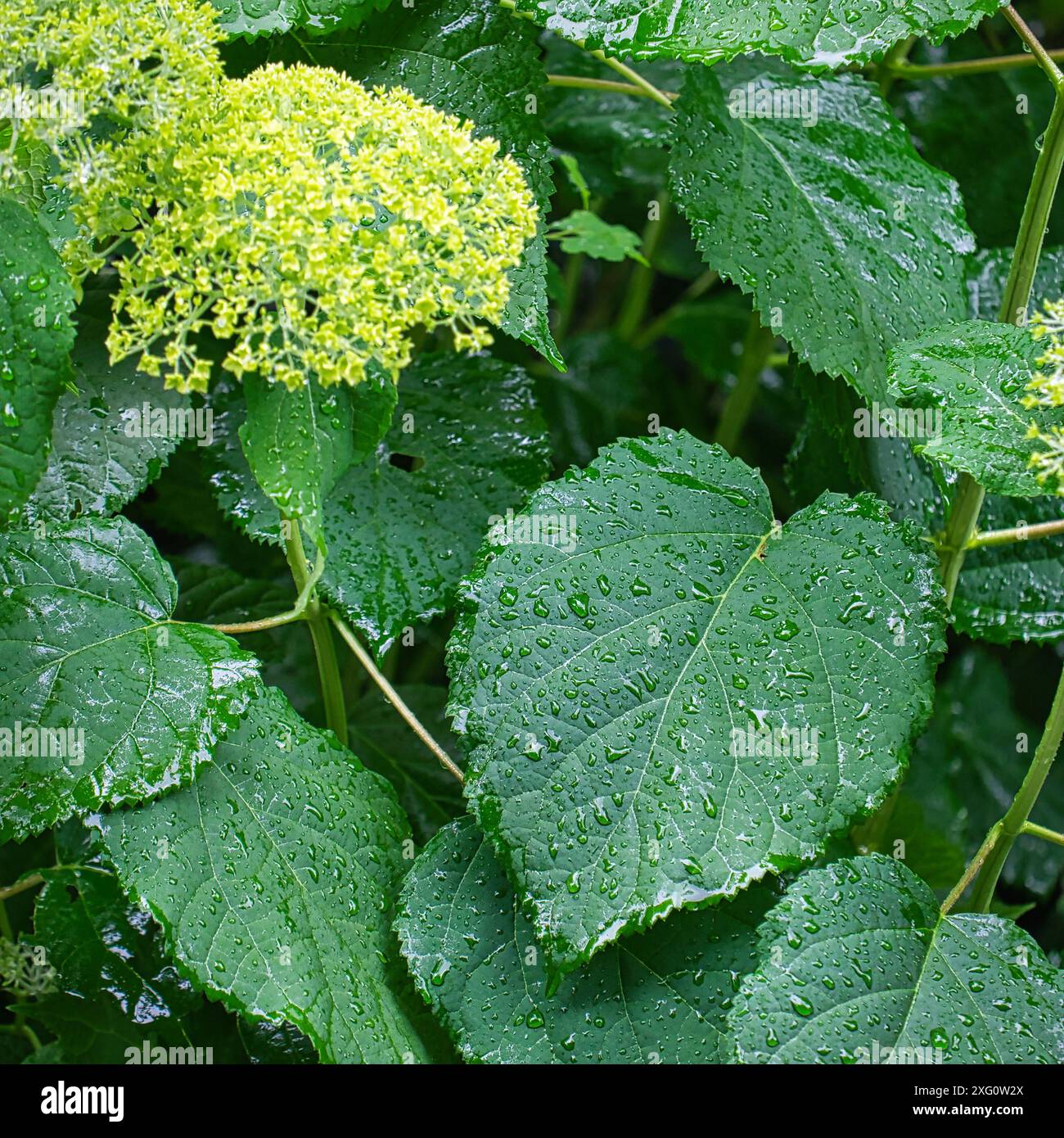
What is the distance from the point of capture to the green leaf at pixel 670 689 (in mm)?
757

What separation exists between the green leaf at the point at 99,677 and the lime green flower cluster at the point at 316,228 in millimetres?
248

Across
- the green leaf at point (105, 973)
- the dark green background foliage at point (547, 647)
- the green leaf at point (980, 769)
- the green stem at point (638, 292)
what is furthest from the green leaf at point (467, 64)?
the green leaf at point (980, 769)

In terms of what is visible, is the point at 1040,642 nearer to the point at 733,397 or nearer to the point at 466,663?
the point at 733,397

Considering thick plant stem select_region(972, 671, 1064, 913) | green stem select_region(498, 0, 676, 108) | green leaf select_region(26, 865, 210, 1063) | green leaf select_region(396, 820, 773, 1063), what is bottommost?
green leaf select_region(26, 865, 210, 1063)

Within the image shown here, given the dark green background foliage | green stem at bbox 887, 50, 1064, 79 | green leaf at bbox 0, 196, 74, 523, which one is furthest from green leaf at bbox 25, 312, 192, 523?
green stem at bbox 887, 50, 1064, 79

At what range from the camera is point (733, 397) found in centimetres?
151

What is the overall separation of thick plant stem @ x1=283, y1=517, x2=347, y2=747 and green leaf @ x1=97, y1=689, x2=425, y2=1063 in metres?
0.09

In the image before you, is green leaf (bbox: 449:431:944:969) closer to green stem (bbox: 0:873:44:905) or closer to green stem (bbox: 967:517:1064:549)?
green stem (bbox: 967:517:1064:549)

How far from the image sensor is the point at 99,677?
2.78 feet

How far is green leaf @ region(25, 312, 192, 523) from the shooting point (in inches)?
39.0

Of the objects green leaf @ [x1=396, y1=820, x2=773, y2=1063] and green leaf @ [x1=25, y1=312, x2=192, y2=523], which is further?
green leaf @ [x1=25, y1=312, x2=192, y2=523]

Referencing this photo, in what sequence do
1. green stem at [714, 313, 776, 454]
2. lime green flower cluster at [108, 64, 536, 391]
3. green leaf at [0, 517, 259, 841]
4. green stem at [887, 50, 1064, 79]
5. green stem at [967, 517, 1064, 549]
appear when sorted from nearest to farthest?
lime green flower cluster at [108, 64, 536, 391], green leaf at [0, 517, 259, 841], green stem at [967, 517, 1064, 549], green stem at [887, 50, 1064, 79], green stem at [714, 313, 776, 454]

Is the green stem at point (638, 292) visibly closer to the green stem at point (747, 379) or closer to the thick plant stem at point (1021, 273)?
the green stem at point (747, 379)

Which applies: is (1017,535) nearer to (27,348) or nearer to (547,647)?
(547,647)
